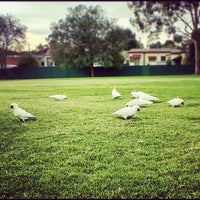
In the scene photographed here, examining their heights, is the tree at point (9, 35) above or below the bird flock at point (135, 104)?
above

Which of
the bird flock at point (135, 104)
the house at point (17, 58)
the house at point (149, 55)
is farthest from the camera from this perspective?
the house at point (149, 55)

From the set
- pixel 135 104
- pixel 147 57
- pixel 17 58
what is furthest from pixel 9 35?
pixel 135 104

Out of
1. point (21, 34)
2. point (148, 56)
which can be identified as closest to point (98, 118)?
point (21, 34)

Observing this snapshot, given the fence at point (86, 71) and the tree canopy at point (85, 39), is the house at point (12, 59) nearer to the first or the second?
the fence at point (86, 71)

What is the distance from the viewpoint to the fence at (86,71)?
46.2 metres

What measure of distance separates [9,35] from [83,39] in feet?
47.6

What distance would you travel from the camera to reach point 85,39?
44.5 meters

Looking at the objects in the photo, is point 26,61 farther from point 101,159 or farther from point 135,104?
point 101,159

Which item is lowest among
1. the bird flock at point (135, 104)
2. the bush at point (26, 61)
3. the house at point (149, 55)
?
the bird flock at point (135, 104)

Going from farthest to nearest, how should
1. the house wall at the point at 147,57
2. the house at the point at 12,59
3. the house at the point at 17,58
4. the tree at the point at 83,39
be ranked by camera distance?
the house wall at the point at 147,57 → the house at the point at 17,58 → the house at the point at 12,59 → the tree at the point at 83,39

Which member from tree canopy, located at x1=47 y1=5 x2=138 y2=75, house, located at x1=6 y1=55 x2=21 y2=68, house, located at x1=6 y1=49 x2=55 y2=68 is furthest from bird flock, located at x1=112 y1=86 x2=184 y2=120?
house, located at x1=6 y1=55 x2=21 y2=68

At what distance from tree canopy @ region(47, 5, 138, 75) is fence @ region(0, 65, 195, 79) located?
2.10 m

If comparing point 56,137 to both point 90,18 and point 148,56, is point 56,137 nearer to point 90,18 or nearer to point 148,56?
point 90,18

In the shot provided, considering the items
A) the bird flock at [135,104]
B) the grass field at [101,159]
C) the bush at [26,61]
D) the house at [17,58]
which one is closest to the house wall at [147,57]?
the house at [17,58]
